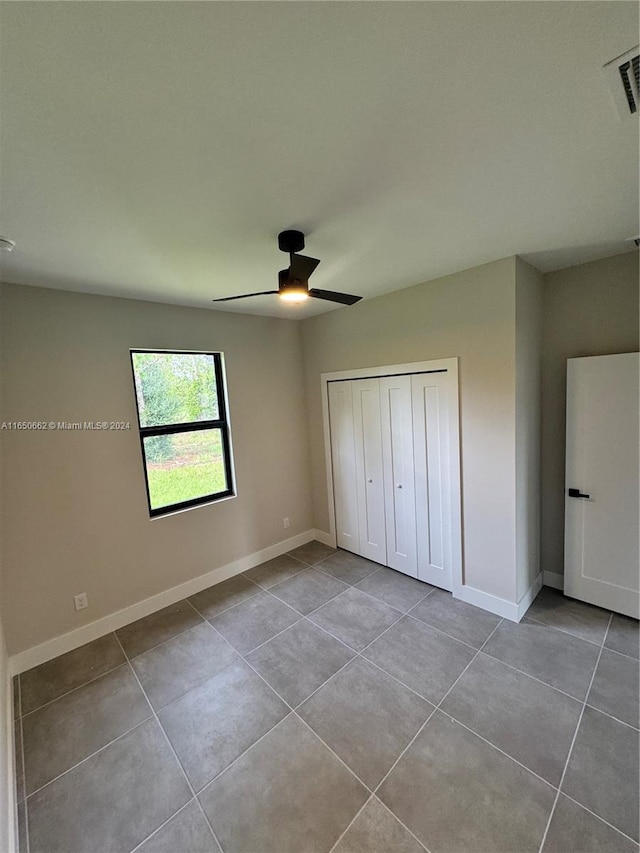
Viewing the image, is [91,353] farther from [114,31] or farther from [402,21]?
[402,21]

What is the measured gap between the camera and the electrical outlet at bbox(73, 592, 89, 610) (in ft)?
8.05

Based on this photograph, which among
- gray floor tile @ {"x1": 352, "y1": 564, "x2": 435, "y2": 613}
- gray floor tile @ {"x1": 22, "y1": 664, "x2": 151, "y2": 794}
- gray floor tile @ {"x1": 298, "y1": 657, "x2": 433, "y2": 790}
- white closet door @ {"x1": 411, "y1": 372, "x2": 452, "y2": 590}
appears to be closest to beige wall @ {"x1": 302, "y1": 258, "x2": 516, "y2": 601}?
white closet door @ {"x1": 411, "y1": 372, "x2": 452, "y2": 590}

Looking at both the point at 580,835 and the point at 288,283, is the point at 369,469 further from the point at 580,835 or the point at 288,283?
the point at 580,835

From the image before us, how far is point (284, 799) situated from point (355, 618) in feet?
4.01

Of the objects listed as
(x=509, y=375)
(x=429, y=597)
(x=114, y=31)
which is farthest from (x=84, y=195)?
(x=429, y=597)

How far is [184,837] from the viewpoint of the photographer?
1.33 m

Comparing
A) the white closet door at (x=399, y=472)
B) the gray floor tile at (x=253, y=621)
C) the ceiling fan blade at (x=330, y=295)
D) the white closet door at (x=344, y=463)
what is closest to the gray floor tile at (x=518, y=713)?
the white closet door at (x=399, y=472)

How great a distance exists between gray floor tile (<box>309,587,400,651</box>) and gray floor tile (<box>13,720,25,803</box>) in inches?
66.6

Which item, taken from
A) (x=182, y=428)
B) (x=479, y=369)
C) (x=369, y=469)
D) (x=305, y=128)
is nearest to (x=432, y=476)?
(x=369, y=469)

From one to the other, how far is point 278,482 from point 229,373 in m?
1.29

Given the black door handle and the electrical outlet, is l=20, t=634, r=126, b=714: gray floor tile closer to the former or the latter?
the electrical outlet

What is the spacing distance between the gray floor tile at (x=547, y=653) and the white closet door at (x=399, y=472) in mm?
899

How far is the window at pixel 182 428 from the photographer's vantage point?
9.31 ft

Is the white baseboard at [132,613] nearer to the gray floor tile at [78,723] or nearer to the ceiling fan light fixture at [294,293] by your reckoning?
the gray floor tile at [78,723]
